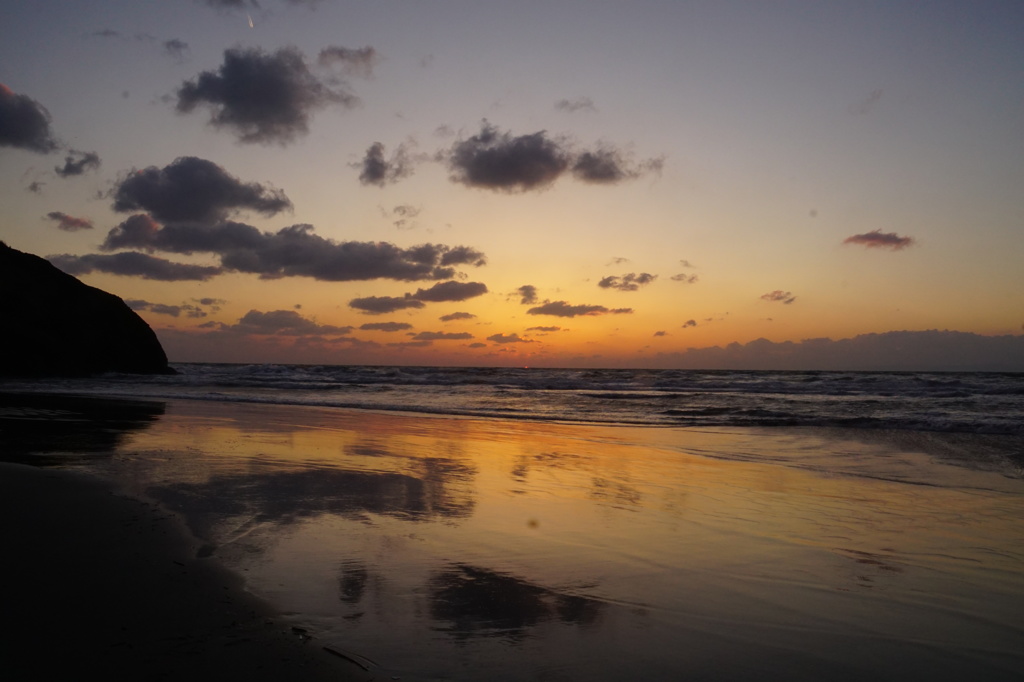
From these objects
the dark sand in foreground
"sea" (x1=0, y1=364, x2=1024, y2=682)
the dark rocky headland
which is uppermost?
the dark rocky headland

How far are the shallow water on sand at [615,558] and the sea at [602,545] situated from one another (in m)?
0.02

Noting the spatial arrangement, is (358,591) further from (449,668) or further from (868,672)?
(868,672)

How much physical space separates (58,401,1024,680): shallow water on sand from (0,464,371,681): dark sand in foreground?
237 millimetres

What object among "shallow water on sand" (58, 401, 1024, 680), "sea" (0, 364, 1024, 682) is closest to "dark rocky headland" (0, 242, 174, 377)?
"sea" (0, 364, 1024, 682)

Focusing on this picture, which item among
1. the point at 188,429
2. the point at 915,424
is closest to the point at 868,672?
the point at 188,429

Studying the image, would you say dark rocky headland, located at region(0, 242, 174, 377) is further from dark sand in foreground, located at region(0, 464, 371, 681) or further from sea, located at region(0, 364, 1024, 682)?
dark sand in foreground, located at region(0, 464, 371, 681)

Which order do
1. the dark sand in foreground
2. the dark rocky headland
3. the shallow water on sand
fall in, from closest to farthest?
the dark sand in foreground
the shallow water on sand
the dark rocky headland

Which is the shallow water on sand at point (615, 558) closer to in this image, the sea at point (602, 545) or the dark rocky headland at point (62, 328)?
the sea at point (602, 545)

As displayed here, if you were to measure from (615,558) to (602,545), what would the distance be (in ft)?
1.14

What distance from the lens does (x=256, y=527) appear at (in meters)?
5.45

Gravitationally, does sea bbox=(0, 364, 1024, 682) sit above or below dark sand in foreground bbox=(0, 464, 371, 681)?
below

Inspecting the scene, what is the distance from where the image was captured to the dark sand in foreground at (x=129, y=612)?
282cm

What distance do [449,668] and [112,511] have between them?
171 inches

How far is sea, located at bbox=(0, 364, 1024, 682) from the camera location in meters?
3.31
